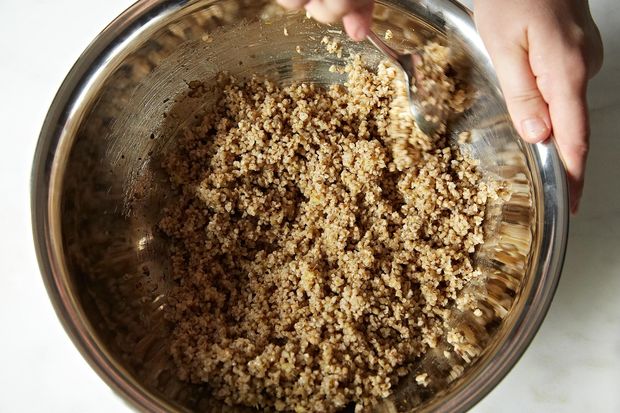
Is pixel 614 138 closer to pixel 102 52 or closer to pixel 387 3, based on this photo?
pixel 387 3

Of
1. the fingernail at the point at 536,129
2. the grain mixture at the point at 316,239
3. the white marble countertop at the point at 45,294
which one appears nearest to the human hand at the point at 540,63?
the fingernail at the point at 536,129

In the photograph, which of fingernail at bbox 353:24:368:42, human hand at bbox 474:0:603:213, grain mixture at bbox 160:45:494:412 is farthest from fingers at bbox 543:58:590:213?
fingernail at bbox 353:24:368:42

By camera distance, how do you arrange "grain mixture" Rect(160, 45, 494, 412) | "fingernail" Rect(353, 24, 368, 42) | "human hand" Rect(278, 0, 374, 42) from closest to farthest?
"human hand" Rect(278, 0, 374, 42), "fingernail" Rect(353, 24, 368, 42), "grain mixture" Rect(160, 45, 494, 412)

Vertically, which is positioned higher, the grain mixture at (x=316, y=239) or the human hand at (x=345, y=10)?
the human hand at (x=345, y=10)

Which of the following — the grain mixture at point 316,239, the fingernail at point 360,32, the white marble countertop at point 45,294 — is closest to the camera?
the fingernail at point 360,32

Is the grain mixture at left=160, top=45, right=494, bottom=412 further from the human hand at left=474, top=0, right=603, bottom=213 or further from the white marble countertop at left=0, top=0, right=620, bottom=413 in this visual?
the white marble countertop at left=0, top=0, right=620, bottom=413

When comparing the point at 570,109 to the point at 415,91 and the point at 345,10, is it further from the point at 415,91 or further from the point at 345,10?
the point at 345,10

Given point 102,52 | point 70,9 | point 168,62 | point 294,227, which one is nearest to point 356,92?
point 294,227

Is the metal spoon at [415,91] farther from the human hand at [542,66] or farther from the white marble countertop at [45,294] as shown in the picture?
the white marble countertop at [45,294]
